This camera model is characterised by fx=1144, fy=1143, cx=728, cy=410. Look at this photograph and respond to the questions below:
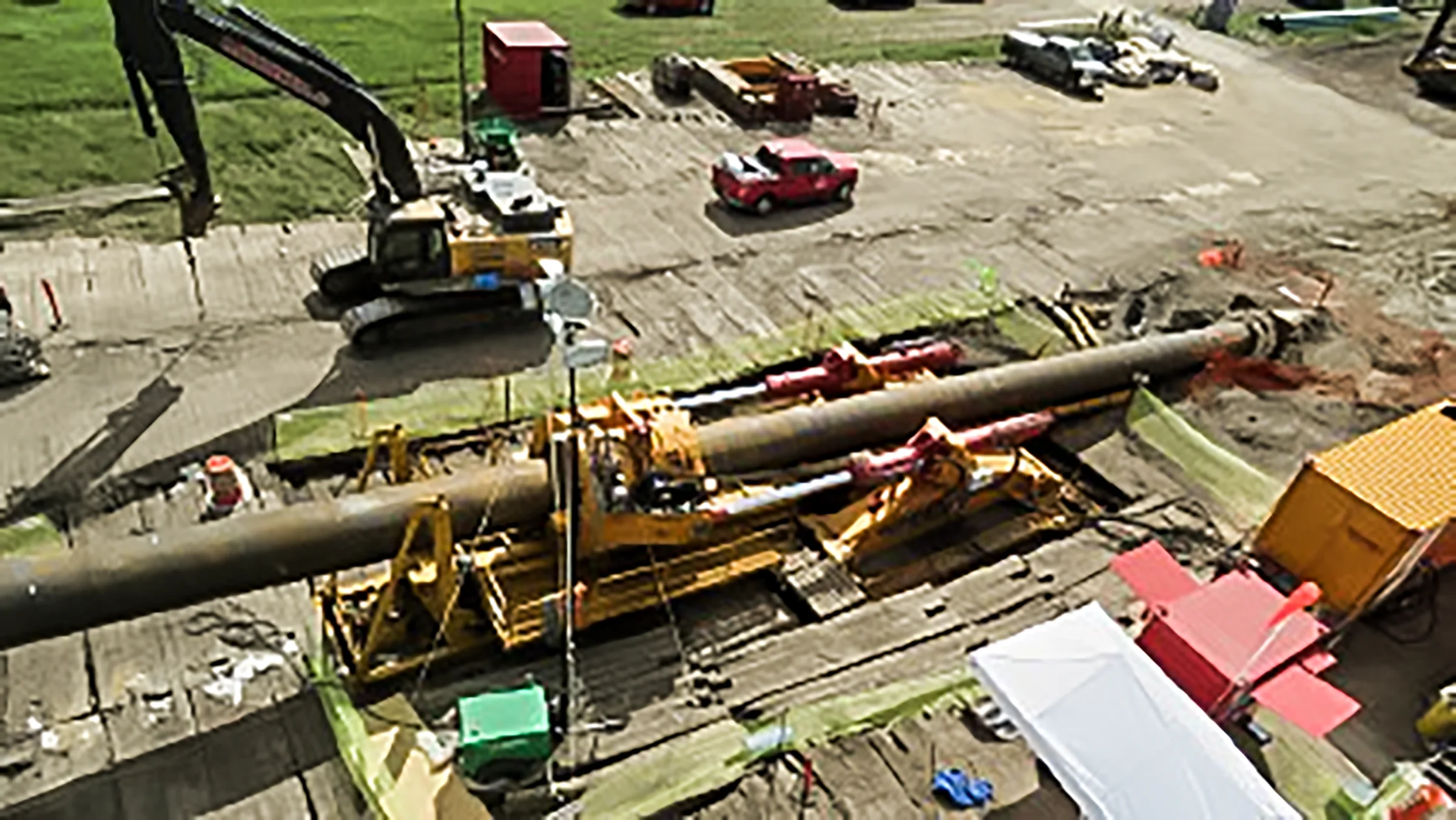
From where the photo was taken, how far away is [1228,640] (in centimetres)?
1388

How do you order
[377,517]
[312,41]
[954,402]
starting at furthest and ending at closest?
[312,41] → [954,402] → [377,517]

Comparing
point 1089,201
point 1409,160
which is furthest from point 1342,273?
point 1409,160

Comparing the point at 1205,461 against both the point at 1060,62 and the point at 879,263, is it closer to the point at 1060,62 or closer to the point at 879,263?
the point at 879,263

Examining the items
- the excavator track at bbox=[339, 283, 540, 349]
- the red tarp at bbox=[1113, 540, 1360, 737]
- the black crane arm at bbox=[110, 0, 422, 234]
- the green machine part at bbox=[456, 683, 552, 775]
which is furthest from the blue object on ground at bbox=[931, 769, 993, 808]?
the black crane arm at bbox=[110, 0, 422, 234]

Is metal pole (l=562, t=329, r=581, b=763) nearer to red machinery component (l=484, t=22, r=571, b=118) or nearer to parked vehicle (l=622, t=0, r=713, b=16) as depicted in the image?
red machinery component (l=484, t=22, r=571, b=118)

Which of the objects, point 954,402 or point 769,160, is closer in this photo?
point 954,402

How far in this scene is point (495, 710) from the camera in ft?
41.9

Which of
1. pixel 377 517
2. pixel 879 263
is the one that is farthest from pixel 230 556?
pixel 879 263

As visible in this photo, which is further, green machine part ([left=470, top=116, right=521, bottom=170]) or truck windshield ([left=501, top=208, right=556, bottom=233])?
green machine part ([left=470, top=116, right=521, bottom=170])

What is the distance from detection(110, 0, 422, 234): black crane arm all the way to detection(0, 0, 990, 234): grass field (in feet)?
17.4

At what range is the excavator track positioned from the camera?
19781 mm

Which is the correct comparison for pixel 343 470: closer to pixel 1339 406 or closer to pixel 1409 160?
pixel 1339 406

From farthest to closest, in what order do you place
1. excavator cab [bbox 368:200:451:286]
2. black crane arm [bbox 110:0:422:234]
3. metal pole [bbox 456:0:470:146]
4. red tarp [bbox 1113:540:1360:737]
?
metal pole [bbox 456:0:470:146], excavator cab [bbox 368:200:451:286], black crane arm [bbox 110:0:422:234], red tarp [bbox 1113:540:1360:737]

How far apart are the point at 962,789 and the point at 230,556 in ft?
28.4
